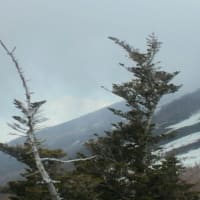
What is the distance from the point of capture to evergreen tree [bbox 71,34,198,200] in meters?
29.6

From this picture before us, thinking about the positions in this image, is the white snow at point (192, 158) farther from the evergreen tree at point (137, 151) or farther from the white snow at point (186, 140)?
the evergreen tree at point (137, 151)

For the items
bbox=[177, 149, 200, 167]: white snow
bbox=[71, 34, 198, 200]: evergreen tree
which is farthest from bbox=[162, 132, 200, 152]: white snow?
bbox=[71, 34, 198, 200]: evergreen tree

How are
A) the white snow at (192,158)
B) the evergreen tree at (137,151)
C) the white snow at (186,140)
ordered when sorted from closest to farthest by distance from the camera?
the evergreen tree at (137,151) → the white snow at (192,158) → the white snow at (186,140)

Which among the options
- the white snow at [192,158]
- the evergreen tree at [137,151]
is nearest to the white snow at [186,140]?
the white snow at [192,158]

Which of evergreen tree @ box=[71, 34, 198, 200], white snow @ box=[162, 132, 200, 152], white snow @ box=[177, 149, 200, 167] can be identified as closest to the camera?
evergreen tree @ box=[71, 34, 198, 200]

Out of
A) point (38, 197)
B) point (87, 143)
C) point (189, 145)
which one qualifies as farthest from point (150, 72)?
point (189, 145)

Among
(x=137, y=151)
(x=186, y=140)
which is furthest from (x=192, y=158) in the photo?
(x=137, y=151)

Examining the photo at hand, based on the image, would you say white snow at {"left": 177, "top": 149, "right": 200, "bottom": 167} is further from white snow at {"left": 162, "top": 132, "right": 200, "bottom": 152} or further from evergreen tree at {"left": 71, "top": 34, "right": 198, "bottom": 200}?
evergreen tree at {"left": 71, "top": 34, "right": 198, "bottom": 200}

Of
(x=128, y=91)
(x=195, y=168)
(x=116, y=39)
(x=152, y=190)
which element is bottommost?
(x=152, y=190)

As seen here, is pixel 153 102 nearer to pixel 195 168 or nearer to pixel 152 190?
pixel 152 190

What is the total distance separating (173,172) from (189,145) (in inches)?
4708

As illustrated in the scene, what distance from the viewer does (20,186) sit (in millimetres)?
34438

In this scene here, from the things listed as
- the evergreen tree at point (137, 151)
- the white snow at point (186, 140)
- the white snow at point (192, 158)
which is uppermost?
the white snow at point (186, 140)

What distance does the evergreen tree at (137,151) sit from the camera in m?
29.6
